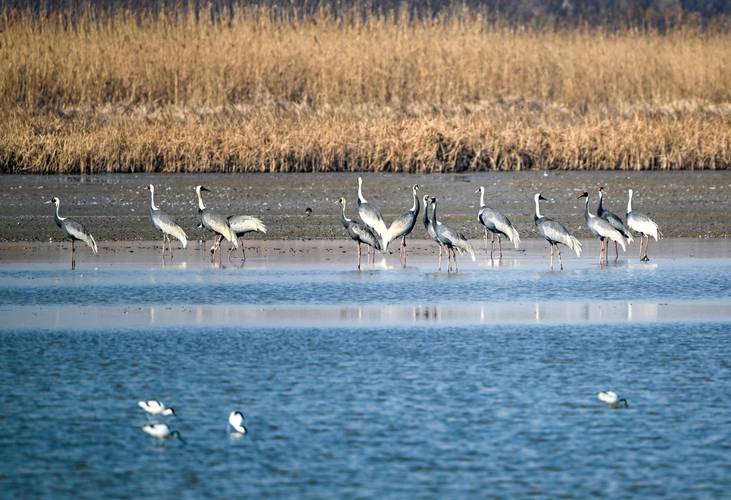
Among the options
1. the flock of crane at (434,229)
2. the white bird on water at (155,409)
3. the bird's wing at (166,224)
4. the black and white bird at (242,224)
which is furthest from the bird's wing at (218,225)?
the white bird on water at (155,409)

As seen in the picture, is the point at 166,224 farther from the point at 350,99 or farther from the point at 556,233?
the point at 350,99

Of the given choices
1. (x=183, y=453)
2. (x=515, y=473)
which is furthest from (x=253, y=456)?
(x=515, y=473)

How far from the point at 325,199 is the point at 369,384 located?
13318 millimetres

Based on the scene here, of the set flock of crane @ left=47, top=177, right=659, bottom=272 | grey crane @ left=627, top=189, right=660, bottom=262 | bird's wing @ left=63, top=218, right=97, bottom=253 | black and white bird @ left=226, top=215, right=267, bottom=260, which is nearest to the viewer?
flock of crane @ left=47, top=177, right=659, bottom=272

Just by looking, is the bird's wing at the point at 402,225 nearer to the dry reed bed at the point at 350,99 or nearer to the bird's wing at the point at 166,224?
the bird's wing at the point at 166,224

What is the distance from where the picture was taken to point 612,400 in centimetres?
888

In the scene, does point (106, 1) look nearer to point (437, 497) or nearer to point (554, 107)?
point (554, 107)

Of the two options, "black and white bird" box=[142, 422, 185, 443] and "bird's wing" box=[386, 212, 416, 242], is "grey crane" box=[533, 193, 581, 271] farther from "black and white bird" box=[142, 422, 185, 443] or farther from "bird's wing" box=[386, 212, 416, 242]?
"black and white bird" box=[142, 422, 185, 443]

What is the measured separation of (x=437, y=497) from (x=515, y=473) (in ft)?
1.92

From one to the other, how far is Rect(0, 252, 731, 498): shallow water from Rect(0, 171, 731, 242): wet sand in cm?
463

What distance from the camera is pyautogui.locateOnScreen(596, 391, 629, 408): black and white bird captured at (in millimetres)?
8883

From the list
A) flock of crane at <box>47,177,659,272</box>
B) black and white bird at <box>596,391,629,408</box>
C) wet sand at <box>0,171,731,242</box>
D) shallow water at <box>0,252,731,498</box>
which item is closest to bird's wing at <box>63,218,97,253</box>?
flock of crane at <box>47,177,659,272</box>

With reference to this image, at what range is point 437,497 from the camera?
7039mm

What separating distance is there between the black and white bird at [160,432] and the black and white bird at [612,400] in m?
2.68
